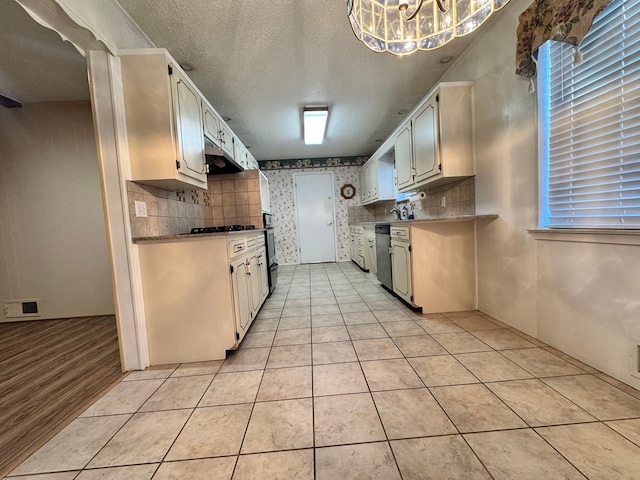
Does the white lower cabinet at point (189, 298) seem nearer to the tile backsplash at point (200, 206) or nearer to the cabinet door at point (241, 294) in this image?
the cabinet door at point (241, 294)

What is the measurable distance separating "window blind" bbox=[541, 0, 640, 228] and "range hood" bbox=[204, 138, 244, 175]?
246 centimetres

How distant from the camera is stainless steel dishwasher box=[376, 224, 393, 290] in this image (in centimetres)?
299

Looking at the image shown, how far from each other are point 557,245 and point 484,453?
1338mm

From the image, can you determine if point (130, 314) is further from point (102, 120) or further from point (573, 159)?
point (573, 159)

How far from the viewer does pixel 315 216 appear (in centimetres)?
585

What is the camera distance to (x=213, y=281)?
1.74 metres

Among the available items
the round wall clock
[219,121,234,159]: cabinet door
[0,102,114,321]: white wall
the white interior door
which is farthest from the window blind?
the white interior door

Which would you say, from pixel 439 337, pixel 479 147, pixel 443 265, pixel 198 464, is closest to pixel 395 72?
pixel 479 147

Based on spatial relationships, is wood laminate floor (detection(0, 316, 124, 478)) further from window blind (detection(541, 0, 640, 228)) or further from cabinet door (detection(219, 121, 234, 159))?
window blind (detection(541, 0, 640, 228))

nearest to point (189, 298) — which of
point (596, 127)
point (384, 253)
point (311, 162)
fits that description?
point (384, 253)

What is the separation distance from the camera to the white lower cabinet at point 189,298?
5.65 feet

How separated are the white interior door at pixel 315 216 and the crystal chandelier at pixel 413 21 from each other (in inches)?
172

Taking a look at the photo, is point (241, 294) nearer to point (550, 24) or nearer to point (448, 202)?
point (448, 202)

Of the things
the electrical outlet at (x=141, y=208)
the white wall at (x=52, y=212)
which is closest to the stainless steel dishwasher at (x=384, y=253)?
the electrical outlet at (x=141, y=208)
